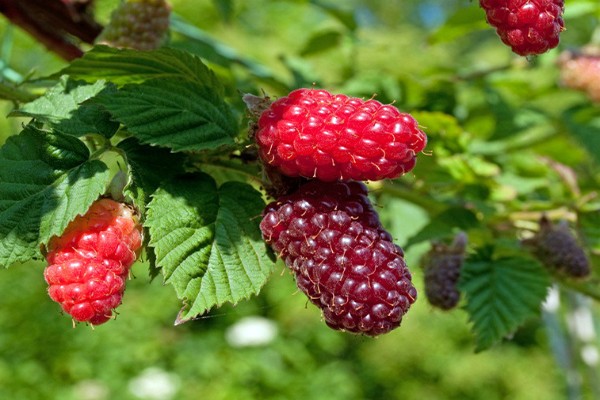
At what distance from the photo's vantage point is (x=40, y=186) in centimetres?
61

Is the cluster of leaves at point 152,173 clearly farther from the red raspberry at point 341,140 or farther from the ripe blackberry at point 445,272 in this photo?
the ripe blackberry at point 445,272

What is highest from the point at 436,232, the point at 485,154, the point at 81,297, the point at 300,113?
the point at 300,113

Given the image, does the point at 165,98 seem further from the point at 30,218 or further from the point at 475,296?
the point at 475,296

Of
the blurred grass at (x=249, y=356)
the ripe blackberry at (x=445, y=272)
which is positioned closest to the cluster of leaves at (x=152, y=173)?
the ripe blackberry at (x=445, y=272)

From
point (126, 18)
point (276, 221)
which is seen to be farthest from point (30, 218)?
point (126, 18)

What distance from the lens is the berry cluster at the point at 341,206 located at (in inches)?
22.2

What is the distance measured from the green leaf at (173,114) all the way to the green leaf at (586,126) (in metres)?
0.96

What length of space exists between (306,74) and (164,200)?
858 mm

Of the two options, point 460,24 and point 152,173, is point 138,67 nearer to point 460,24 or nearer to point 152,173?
point 152,173

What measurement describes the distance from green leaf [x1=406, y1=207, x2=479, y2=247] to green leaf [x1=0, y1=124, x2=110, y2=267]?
1.63 ft

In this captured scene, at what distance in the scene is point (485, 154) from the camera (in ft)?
4.42

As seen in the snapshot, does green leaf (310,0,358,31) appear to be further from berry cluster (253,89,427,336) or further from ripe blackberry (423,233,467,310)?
berry cluster (253,89,427,336)

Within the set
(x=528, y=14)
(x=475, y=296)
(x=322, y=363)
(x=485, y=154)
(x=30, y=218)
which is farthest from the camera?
(x=322, y=363)

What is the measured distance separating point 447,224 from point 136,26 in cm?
48
